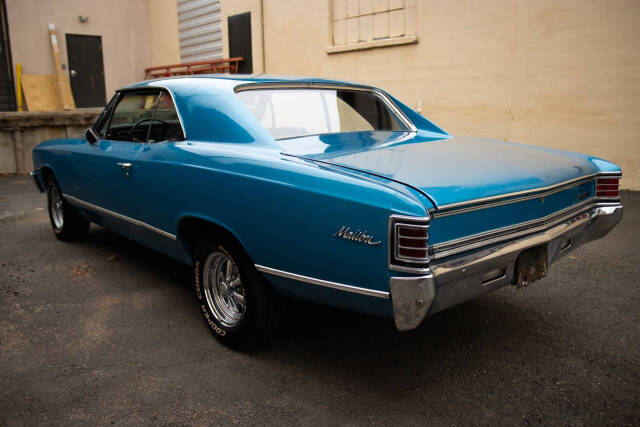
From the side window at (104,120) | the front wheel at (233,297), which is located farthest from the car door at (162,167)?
the side window at (104,120)

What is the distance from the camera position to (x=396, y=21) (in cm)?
862

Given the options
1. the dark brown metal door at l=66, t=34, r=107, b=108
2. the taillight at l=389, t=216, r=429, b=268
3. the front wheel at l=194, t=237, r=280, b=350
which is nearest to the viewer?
the taillight at l=389, t=216, r=429, b=268

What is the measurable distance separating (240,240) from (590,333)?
206cm

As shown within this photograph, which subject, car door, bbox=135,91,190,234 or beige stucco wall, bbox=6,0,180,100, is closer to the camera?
car door, bbox=135,91,190,234

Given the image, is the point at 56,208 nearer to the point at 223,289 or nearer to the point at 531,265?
the point at 223,289

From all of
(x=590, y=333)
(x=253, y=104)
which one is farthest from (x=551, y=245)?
(x=253, y=104)

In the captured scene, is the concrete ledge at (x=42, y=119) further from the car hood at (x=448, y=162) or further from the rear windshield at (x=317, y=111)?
the car hood at (x=448, y=162)

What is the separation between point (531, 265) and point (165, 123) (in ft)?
7.58

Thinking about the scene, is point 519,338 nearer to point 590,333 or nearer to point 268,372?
point 590,333

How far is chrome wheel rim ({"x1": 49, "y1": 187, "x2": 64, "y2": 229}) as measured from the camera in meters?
4.96

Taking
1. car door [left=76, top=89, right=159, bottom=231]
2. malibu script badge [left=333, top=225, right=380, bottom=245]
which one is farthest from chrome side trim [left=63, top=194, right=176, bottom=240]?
malibu script badge [left=333, top=225, right=380, bottom=245]

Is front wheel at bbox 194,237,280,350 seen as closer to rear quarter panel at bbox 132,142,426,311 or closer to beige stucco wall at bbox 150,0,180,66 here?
rear quarter panel at bbox 132,142,426,311

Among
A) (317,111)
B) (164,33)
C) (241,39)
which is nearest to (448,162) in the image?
(317,111)

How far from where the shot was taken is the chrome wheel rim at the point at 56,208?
496 cm
